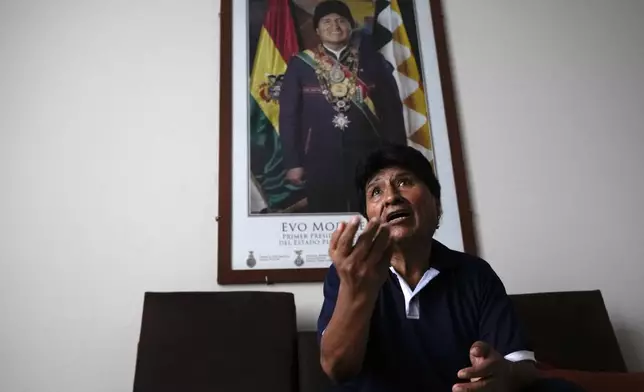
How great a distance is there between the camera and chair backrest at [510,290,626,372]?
3.44ft

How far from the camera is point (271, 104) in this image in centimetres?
141

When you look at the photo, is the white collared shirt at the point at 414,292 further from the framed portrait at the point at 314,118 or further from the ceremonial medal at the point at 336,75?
the ceremonial medal at the point at 336,75

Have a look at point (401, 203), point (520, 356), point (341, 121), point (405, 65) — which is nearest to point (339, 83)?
point (341, 121)

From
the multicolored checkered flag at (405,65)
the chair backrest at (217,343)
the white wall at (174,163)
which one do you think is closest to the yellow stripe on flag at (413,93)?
the multicolored checkered flag at (405,65)

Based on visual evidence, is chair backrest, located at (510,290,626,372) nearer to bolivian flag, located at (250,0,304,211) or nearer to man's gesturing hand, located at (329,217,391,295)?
man's gesturing hand, located at (329,217,391,295)

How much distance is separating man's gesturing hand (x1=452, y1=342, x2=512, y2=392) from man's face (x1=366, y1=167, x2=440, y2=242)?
27 centimetres

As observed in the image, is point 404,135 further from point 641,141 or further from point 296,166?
point 641,141

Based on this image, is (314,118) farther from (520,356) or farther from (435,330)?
(520,356)

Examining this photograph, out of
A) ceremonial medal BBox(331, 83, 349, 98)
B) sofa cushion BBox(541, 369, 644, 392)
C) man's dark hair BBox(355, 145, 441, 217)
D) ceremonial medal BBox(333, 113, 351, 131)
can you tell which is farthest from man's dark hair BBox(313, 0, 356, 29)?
sofa cushion BBox(541, 369, 644, 392)

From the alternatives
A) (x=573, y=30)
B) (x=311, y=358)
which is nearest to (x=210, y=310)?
(x=311, y=358)

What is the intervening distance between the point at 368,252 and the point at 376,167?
0.29 meters

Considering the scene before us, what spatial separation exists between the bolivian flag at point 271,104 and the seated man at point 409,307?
0.43m

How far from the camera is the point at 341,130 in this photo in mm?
1401

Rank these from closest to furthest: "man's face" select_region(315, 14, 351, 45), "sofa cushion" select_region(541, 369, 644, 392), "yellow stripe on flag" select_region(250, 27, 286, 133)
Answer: "sofa cushion" select_region(541, 369, 644, 392), "yellow stripe on flag" select_region(250, 27, 286, 133), "man's face" select_region(315, 14, 351, 45)
